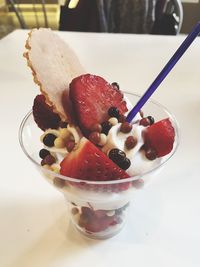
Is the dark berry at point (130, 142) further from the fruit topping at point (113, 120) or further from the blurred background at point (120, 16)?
the blurred background at point (120, 16)

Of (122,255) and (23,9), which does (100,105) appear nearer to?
(122,255)

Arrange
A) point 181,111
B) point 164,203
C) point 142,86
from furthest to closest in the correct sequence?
1. point 142,86
2. point 181,111
3. point 164,203

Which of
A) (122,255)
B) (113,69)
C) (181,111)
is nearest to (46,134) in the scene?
(122,255)

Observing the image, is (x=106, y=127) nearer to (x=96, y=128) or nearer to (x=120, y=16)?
(x=96, y=128)

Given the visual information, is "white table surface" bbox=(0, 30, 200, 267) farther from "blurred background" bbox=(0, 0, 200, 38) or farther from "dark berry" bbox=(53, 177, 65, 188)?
"blurred background" bbox=(0, 0, 200, 38)

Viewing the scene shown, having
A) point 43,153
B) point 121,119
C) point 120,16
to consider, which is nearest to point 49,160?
point 43,153

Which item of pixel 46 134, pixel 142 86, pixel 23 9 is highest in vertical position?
pixel 46 134

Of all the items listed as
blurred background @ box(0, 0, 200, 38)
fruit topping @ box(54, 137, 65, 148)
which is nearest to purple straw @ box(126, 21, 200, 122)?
fruit topping @ box(54, 137, 65, 148)
